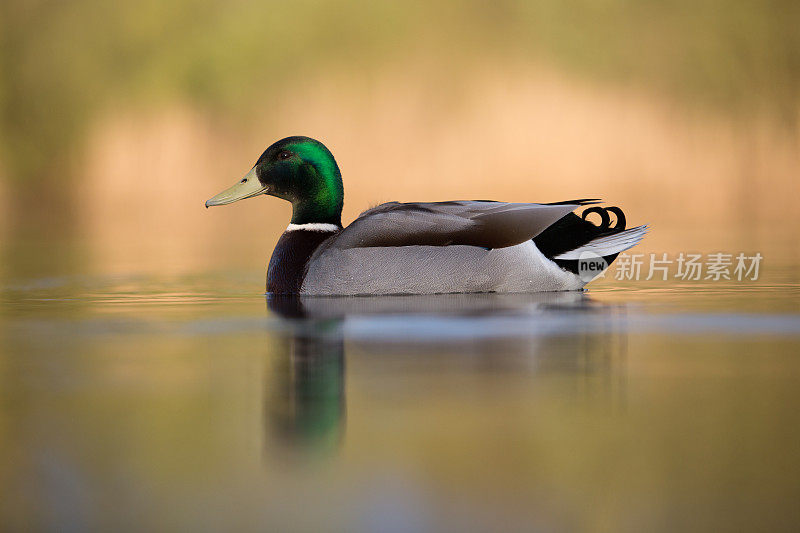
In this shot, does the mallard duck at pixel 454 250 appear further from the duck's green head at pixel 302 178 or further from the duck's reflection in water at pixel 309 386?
the duck's reflection in water at pixel 309 386

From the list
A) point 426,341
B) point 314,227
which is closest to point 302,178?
point 314,227

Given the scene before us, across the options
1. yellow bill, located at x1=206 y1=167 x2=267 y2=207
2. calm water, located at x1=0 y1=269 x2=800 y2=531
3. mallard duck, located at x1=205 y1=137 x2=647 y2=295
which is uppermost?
yellow bill, located at x1=206 y1=167 x2=267 y2=207

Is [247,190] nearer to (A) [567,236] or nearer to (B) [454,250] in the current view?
(B) [454,250]

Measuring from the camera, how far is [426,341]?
4582 mm

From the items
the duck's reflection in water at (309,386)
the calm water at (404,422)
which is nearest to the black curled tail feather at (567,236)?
the calm water at (404,422)

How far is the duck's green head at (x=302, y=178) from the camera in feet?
23.2

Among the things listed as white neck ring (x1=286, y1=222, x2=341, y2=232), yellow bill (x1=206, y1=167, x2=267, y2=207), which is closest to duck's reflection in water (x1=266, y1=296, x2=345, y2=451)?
white neck ring (x1=286, y1=222, x2=341, y2=232)

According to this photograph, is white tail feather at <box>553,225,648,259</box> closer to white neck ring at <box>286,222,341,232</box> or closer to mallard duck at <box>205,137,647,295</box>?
mallard duck at <box>205,137,647,295</box>

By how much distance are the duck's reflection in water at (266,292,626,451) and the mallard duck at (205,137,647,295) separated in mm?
101

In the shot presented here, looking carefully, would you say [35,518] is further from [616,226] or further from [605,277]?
[605,277]

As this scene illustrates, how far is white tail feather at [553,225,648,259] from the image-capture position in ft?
21.6

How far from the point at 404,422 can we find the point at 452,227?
354 centimetres

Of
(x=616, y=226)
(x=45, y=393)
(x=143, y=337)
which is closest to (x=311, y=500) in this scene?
(x=45, y=393)

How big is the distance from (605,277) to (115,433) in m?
5.60
